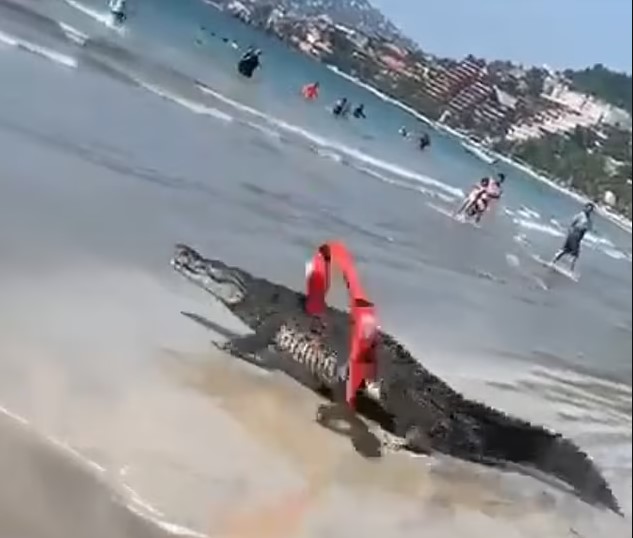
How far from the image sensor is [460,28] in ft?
4.03

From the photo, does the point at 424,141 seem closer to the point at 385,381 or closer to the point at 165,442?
the point at 385,381

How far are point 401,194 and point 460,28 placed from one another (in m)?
0.18

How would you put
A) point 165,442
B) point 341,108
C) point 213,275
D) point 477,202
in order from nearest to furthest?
1. point 165,442
2. point 213,275
3. point 341,108
4. point 477,202

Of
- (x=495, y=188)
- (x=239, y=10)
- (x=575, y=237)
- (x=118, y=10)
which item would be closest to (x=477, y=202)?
(x=495, y=188)

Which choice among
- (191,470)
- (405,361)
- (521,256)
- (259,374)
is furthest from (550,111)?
(191,470)

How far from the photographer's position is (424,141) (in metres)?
1.21

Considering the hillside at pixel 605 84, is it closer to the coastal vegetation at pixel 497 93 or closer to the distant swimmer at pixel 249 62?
the coastal vegetation at pixel 497 93

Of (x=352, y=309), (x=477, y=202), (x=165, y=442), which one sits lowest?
(x=165, y=442)

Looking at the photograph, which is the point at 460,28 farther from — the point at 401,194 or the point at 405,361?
the point at 405,361

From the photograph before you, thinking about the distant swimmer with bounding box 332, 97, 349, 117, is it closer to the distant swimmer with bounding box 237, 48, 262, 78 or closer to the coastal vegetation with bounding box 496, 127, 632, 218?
the distant swimmer with bounding box 237, 48, 262, 78

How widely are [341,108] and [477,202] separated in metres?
0.20

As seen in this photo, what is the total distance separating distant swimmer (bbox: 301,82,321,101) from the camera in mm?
1115

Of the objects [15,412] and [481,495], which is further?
[481,495]

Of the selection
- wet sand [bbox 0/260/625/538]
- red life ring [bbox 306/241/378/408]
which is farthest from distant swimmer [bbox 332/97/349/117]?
wet sand [bbox 0/260/625/538]
